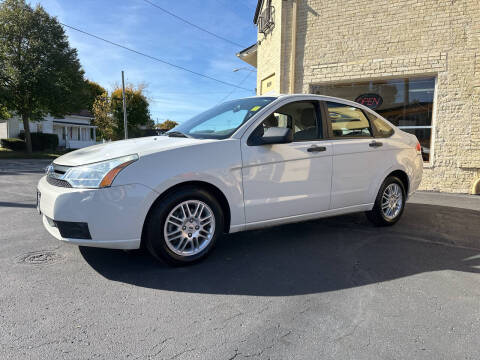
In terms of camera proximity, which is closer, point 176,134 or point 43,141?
point 176,134

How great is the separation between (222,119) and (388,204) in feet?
8.79

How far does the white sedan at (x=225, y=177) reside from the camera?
2963mm

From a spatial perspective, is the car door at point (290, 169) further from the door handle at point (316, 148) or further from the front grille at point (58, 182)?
the front grille at point (58, 182)

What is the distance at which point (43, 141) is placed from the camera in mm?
29109

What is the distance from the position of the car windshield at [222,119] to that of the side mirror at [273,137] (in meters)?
0.24

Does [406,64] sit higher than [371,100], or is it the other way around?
[406,64]

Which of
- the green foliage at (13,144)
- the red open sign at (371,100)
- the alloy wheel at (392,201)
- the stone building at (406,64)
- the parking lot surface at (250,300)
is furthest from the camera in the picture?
the green foliage at (13,144)

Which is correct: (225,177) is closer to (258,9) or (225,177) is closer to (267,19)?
(267,19)

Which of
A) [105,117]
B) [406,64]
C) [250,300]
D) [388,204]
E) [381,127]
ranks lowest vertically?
[250,300]

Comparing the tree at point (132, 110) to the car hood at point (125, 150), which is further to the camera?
the tree at point (132, 110)

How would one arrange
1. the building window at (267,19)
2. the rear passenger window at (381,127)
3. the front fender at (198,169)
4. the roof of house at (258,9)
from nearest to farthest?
the front fender at (198,169)
the rear passenger window at (381,127)
the building window at (267,19)
the roof of house at (258,9)

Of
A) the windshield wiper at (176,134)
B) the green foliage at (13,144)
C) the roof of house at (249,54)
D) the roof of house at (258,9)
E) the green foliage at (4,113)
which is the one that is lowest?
the green foliage at (13,144)

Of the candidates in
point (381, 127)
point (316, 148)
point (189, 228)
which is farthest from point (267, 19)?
point (189, 228)

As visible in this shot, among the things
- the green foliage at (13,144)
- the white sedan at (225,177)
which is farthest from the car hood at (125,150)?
the green foliage at (13,144)
